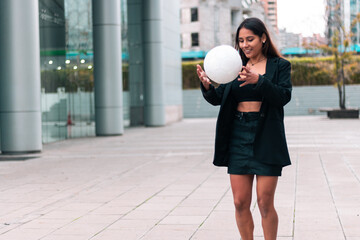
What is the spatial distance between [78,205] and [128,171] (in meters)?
3.53

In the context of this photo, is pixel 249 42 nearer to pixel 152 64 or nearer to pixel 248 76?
pixel 248 76

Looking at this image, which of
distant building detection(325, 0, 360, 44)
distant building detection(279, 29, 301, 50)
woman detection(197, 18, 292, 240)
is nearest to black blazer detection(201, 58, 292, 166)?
woman detection(197, 18, 292, 240)

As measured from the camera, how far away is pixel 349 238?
17.8ft

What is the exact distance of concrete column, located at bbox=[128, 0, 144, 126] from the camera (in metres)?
27.1

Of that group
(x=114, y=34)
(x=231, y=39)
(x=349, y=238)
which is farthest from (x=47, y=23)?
(x=231, y=39)

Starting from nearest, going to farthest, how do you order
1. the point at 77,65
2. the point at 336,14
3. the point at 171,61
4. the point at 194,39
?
the point at 77,65 → the point at 171,61 → the point at 336,14 → the point at 194,39

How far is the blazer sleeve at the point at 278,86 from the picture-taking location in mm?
3996

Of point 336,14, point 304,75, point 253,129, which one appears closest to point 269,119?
point 253,129

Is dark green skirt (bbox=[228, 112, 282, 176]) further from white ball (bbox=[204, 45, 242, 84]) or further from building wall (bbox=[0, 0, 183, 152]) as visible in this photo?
building wall (bbox=[0, 0, 183, 152])

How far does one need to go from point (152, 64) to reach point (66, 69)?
25.3ft

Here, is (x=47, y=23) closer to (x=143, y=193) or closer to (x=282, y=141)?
(x=143, y=193)

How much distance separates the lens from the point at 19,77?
14211 millimetres

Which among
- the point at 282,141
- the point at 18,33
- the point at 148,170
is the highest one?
the point at 18,33

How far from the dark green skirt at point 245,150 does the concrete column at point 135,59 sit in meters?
22.9
